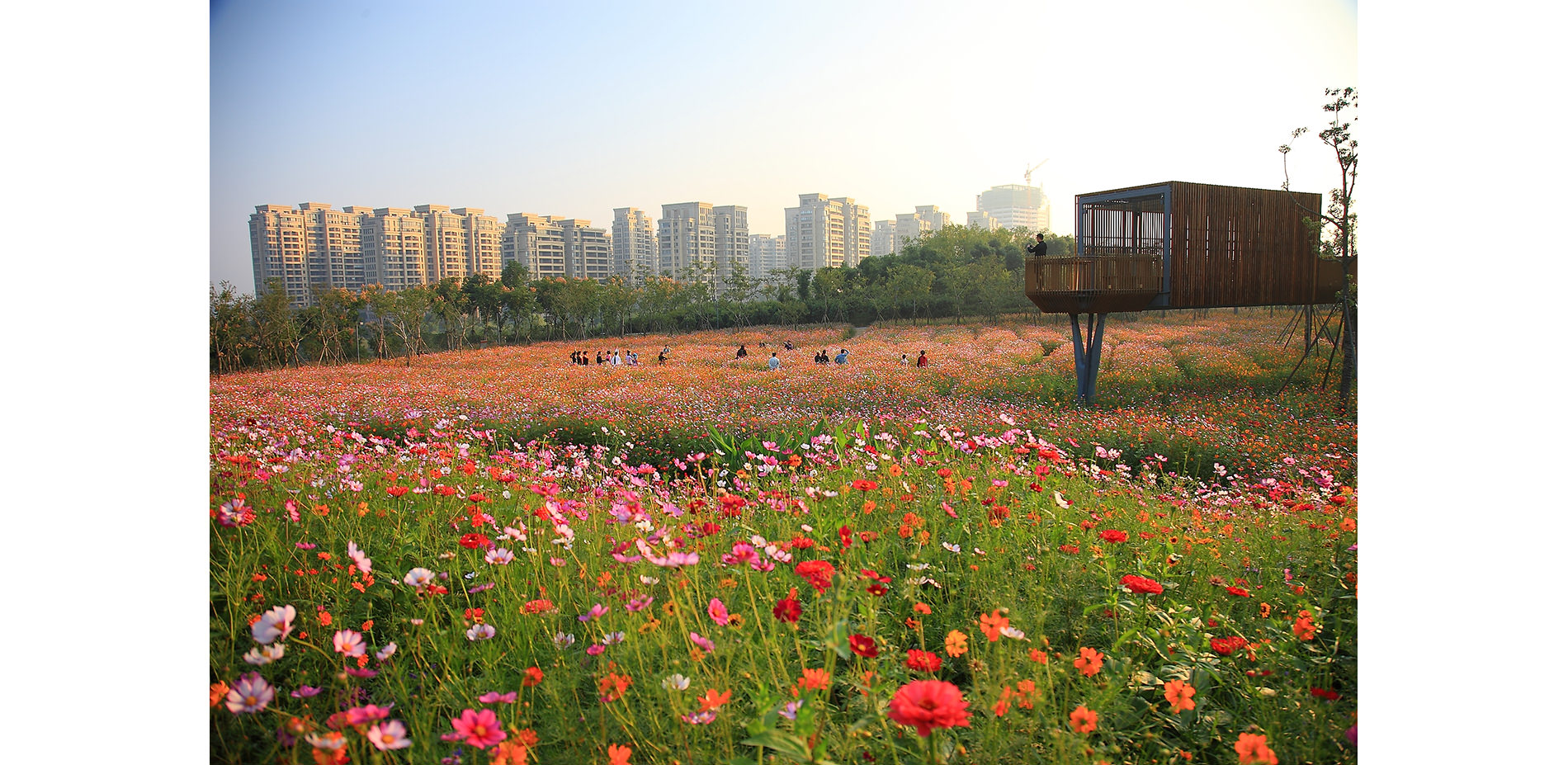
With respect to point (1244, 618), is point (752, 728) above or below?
above

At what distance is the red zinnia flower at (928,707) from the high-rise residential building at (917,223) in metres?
4.57

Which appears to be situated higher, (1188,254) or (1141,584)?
(1188,254)

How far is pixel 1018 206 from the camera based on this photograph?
5422mm

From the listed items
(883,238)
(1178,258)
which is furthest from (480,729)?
(1178,258)

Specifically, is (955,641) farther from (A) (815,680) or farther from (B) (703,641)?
(B) (703,641)

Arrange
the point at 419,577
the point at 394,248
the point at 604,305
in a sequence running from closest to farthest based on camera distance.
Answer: the point at 419,577 → the point at 394,248 → the point at 604,305

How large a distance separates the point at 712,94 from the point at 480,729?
3.45 meters

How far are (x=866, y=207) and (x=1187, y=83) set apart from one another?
217 centimetres

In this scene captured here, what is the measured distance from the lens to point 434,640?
1807 millimetres

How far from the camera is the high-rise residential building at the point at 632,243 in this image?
507cm
